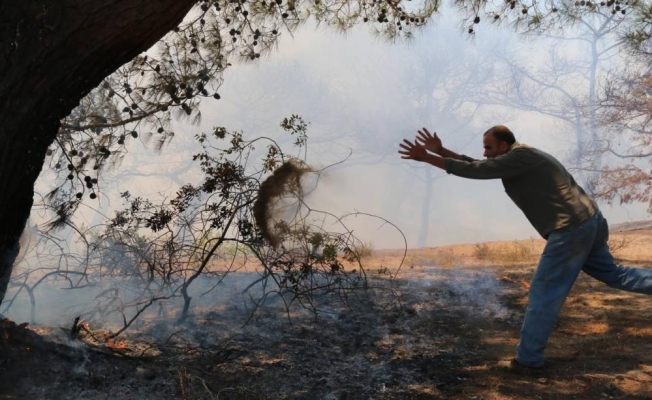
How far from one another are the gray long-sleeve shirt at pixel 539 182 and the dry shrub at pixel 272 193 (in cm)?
131

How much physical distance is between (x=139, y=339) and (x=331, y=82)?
83.6 feet

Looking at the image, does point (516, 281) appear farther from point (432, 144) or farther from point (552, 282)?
point (432, 144)

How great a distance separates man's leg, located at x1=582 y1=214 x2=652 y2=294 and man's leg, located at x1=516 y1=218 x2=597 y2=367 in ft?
0.60

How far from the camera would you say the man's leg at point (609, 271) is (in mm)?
3885

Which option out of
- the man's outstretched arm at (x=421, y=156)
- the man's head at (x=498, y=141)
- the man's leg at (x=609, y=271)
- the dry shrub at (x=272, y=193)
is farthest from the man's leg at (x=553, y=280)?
the dry shrub at (x=272, y=193)

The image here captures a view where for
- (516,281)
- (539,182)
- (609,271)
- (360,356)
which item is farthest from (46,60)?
(516,281)

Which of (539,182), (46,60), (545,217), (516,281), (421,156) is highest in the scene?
(46,60)

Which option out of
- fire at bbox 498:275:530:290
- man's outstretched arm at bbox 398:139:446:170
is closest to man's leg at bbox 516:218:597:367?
man's outstretched arm at bbox 398:139:446:170

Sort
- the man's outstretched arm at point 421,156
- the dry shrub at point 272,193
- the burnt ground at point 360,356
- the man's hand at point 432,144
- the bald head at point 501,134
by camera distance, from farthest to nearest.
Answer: the dry shrub at point 272,193 → the bald head at point 501,134 → the man's hand at point 432,144 → the man's outstretched arm at point 421,156 → the burnt ground at point 360,356

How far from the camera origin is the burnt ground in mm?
3254

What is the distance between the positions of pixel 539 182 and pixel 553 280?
60 cm

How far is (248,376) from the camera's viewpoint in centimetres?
362

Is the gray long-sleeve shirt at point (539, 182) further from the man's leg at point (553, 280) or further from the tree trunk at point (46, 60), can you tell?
the tree trunk at point (46, 60)

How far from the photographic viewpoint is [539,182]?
3.75m
